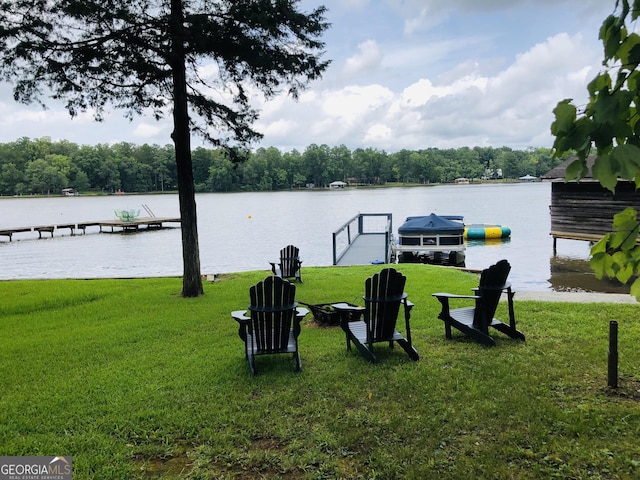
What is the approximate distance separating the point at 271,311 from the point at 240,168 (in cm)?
10116

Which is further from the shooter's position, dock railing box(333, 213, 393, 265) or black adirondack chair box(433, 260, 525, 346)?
dock railing box(333, 213, 393, 265)

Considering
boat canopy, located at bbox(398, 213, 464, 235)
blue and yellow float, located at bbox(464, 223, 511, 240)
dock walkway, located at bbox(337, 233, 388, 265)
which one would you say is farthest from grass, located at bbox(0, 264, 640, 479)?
blue and yellow float, located at bbox(464, 223, 511, 240)

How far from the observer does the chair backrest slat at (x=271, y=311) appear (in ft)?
15.9

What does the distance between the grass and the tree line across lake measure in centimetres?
7010

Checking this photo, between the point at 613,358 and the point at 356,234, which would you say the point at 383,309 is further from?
the point at 356,234

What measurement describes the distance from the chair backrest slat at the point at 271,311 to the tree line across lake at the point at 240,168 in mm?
70889

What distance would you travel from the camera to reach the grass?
3.19 m

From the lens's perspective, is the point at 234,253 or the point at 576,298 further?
the point at 234,253

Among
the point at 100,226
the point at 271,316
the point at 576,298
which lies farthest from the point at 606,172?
the point at 100,226

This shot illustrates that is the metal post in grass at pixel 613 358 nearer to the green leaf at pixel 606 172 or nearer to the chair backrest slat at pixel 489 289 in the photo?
the chair backrest slat at pixel 489 289

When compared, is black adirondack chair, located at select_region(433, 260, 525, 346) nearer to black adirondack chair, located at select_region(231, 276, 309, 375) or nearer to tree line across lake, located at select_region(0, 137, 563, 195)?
black adirondack chair, located at select_region(231, 276, 309, 375)

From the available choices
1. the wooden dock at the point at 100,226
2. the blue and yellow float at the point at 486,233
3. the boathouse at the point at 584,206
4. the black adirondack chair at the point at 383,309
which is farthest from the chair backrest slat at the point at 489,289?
the wooden dock at the point at 100,226

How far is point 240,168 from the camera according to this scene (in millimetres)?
103188

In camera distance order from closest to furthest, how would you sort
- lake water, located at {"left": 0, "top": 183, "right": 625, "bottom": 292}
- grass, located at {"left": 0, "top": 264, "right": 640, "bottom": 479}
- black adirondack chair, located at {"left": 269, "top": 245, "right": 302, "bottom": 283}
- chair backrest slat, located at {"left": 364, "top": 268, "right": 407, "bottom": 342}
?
grass, located at {"left": 0, "top": 264, "right": 640, "bottom": 479}
chair backrest slat, located at {"left": 364, "top": 268, "right": 407, "bottom": 342}
black adirondack chair, located at {"left": 269, "top": 245, "right": 302, "bottom": 283}
lake water, located at {"left": 0, "top": 183, "right": 625, "bottom": 292}
